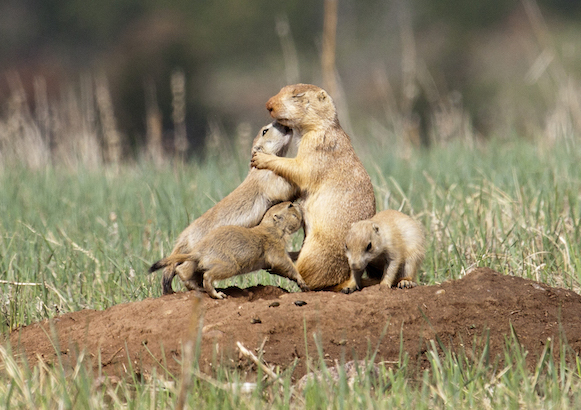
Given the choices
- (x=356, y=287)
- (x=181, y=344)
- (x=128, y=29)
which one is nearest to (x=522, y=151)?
(x=356, y=287)

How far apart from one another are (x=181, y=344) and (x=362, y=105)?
1848cm

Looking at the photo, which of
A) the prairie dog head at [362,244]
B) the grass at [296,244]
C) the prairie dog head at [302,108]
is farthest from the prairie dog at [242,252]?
the grass at [296,244]

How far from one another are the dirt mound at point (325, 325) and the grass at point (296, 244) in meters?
0.11

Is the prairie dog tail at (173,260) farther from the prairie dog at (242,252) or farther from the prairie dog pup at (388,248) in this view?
the prairie dog pup at (388,248)

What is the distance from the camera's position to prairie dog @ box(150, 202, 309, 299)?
3537mm

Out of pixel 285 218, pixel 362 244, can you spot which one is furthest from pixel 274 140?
pixel 362 244

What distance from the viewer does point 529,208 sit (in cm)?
522

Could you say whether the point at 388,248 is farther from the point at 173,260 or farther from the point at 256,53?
the point at 256,53

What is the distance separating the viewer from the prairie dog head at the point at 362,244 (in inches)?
→ 146

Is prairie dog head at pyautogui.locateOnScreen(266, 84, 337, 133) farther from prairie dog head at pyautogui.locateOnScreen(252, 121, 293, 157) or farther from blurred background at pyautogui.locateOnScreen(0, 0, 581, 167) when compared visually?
blurred background at pyautogui.locateOnScreen(0, 0, 581, 167)

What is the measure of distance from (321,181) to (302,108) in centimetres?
43

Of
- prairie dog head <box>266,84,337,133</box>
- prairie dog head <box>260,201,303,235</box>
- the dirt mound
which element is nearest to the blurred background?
prairie dog head <box>266,84,337,133</box>

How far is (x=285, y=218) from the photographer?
3908 mm

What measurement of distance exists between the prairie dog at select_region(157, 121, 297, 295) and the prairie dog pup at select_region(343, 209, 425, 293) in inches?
21.5
